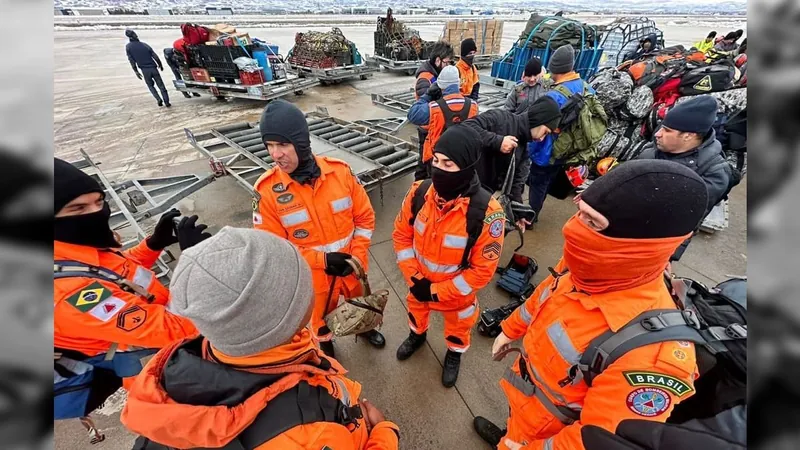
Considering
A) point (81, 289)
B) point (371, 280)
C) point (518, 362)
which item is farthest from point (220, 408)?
point (371, 280)

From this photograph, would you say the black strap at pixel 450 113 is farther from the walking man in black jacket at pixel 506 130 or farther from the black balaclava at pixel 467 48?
the black balaclava at pixel 467 48

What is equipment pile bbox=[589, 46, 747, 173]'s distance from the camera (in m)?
4.74

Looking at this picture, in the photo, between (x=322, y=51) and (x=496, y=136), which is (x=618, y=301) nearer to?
(x=496, y=136)

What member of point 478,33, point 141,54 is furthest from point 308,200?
point 478,33

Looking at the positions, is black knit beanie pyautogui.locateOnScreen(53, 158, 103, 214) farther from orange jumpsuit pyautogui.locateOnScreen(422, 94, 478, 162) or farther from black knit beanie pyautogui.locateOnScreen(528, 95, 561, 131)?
black knit beanie pyautogui.locateOnScreen(528, 95, 561, 131)

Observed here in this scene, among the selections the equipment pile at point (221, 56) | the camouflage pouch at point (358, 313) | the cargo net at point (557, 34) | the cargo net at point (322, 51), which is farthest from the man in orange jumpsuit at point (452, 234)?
the cargo net at point (322, 51)

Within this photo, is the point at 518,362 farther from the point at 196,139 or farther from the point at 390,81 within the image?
the point at 390,81

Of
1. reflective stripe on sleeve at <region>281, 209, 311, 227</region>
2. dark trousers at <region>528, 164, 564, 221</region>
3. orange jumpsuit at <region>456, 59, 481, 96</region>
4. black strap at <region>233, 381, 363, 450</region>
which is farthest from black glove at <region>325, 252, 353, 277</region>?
orange jumpsuit at <region>456, 59, 481, 96</region>

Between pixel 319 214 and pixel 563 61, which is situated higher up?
pixel 563 61

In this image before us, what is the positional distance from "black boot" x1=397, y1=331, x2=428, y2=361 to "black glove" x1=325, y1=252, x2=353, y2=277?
0.99m

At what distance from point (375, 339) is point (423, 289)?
0.98 m

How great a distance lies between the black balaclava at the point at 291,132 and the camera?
218cm

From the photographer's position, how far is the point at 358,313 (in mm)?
2320

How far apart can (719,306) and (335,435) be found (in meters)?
1.55
